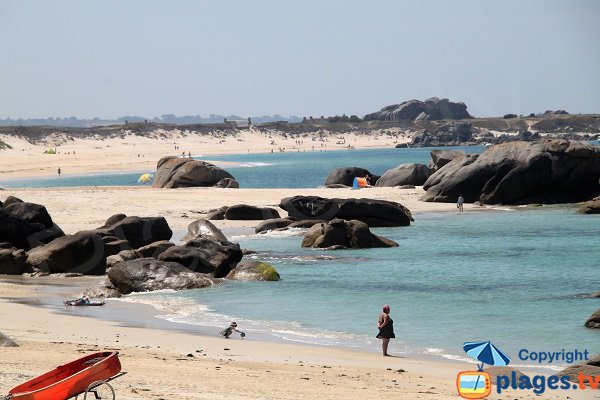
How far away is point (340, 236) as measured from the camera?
34.4m

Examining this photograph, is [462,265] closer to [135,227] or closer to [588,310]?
[588,310]

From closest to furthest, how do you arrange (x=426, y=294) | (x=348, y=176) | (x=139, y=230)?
(x=426, y=294) < (x=139, y=230) < (x=348, y=176)

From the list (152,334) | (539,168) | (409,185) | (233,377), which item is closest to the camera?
(233,377)

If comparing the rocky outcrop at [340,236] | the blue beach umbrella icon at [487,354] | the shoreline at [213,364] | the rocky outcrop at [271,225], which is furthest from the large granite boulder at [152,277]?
Answer: the rocky outcrop at [271,225]

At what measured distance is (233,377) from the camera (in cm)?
1431

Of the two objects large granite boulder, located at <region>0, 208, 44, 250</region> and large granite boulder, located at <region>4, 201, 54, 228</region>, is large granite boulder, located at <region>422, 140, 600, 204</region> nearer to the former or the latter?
large granite boulder, located at <region>4, 201, 54, 228</region>

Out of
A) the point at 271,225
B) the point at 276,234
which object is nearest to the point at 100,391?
the point at 276,234

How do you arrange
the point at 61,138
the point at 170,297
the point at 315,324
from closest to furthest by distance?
the point at 315,324 < the point at 170,297 < the point at 61,138

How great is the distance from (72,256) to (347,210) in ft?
48.4

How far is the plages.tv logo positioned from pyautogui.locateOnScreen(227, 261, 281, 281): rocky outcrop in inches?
445

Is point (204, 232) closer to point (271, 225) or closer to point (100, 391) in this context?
point (271, 225)

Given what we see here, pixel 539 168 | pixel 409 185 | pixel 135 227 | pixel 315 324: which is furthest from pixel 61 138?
pixel 315 324

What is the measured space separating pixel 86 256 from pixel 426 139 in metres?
149

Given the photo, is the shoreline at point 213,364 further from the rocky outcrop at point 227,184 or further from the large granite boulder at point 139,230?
the rocky outcrop at point 227,184
